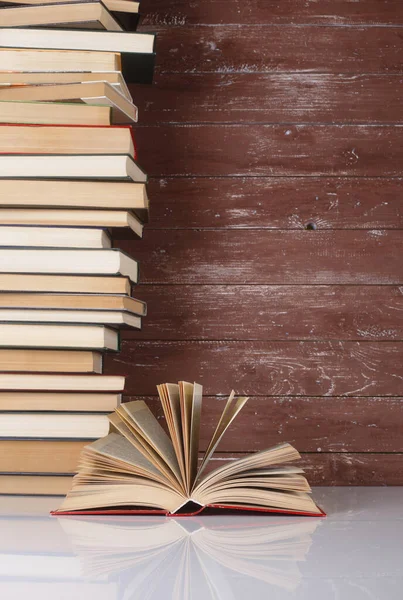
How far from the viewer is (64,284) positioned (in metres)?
1.21

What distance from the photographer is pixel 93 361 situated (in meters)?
1.23

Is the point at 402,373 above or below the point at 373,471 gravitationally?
above

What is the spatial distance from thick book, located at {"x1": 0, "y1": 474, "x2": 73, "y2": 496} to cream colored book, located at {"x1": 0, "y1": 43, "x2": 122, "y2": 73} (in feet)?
2.30

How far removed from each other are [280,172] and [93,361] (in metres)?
0.60

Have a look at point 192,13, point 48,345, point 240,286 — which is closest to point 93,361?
point 48,345

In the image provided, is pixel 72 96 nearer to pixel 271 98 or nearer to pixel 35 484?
pixel 271 98

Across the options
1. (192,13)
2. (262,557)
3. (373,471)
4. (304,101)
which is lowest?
(373,471)

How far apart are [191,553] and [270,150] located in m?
0.96

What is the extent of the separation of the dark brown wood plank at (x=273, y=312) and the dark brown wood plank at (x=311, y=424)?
0.45 feet

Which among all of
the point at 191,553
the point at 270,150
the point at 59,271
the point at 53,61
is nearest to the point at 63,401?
the point at 59,271

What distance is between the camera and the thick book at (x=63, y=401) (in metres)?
1.21

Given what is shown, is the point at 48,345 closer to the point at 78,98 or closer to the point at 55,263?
the point at 55,263

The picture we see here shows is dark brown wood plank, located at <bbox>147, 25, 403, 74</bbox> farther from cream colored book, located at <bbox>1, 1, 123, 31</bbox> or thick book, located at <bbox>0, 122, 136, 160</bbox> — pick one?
thick book, located at <bbox>0, 122, 136, 160</bbox>

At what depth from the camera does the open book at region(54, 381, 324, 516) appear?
3.33 feet
